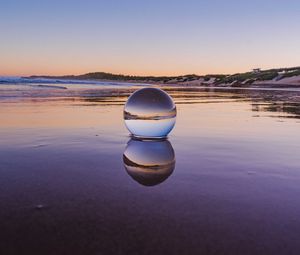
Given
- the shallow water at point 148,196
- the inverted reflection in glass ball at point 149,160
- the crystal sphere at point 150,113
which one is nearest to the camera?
the shallow water at point 148,196

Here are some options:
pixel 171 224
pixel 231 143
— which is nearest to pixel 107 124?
pixel 231 143

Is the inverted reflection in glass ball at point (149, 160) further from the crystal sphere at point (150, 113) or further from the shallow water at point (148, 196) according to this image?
the crystal sphere at point (150, 113)

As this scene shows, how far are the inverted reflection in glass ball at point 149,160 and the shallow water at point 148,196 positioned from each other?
0.01 metres

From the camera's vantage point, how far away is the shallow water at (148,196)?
2.17 meters

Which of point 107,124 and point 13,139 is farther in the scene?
point 107,124

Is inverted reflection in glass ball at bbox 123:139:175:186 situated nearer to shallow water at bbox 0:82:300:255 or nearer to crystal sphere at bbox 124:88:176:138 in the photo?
shallow water at bbox 0:82:300:255

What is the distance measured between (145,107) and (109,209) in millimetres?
2980

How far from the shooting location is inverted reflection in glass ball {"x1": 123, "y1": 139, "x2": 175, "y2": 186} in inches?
142

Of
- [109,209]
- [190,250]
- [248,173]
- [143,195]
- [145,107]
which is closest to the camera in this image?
[190,250]

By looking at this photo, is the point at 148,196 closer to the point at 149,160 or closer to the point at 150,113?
the point at 149,160

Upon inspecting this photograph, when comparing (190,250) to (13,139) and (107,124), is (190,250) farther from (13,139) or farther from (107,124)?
(107,124)

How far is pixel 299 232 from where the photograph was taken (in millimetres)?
2334

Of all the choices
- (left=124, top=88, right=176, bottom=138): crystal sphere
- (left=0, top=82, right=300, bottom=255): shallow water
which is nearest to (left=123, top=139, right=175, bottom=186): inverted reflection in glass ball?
(left=0, top=82, right=300, bottom=255): shallow water

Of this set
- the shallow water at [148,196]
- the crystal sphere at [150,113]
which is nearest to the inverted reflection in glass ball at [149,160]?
the shallow water at [148,196]
